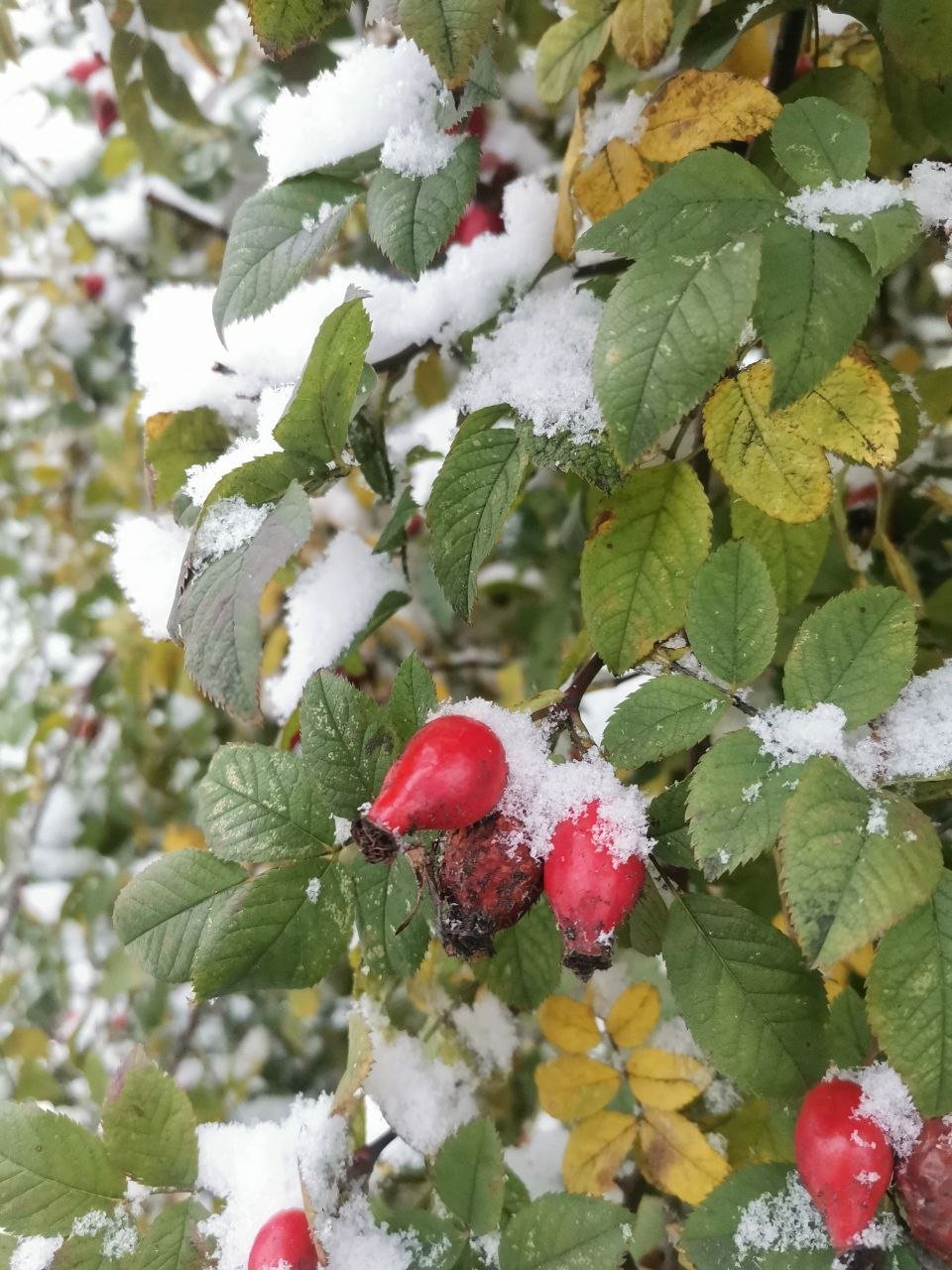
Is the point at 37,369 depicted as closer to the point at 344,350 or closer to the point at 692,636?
the point at 344,350

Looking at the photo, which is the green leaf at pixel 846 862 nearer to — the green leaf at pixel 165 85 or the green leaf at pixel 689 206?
the green leaf at pixel 689 206

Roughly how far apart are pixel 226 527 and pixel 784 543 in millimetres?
408

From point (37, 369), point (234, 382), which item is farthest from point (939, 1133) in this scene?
point (37, 369)

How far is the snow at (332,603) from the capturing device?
91 cm

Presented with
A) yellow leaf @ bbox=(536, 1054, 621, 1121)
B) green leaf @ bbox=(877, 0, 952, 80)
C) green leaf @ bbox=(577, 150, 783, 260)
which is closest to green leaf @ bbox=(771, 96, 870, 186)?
green leaf @ bbox=(577, 150, 783, 260)

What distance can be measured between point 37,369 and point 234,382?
67.7 inches

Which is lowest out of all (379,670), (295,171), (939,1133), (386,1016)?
(379,670)

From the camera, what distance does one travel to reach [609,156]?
80cm

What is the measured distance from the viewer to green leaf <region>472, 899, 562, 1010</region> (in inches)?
32.1

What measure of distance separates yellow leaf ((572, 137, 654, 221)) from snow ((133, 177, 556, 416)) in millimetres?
103

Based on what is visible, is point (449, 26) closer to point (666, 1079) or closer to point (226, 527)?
point (226, 527)

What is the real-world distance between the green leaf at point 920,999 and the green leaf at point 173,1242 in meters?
0.49

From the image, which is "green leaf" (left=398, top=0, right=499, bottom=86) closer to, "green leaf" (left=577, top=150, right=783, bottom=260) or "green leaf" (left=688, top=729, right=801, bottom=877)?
"green leaf" (left=577, top=150, right=783, bottom=260)

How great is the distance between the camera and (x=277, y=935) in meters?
0.68
